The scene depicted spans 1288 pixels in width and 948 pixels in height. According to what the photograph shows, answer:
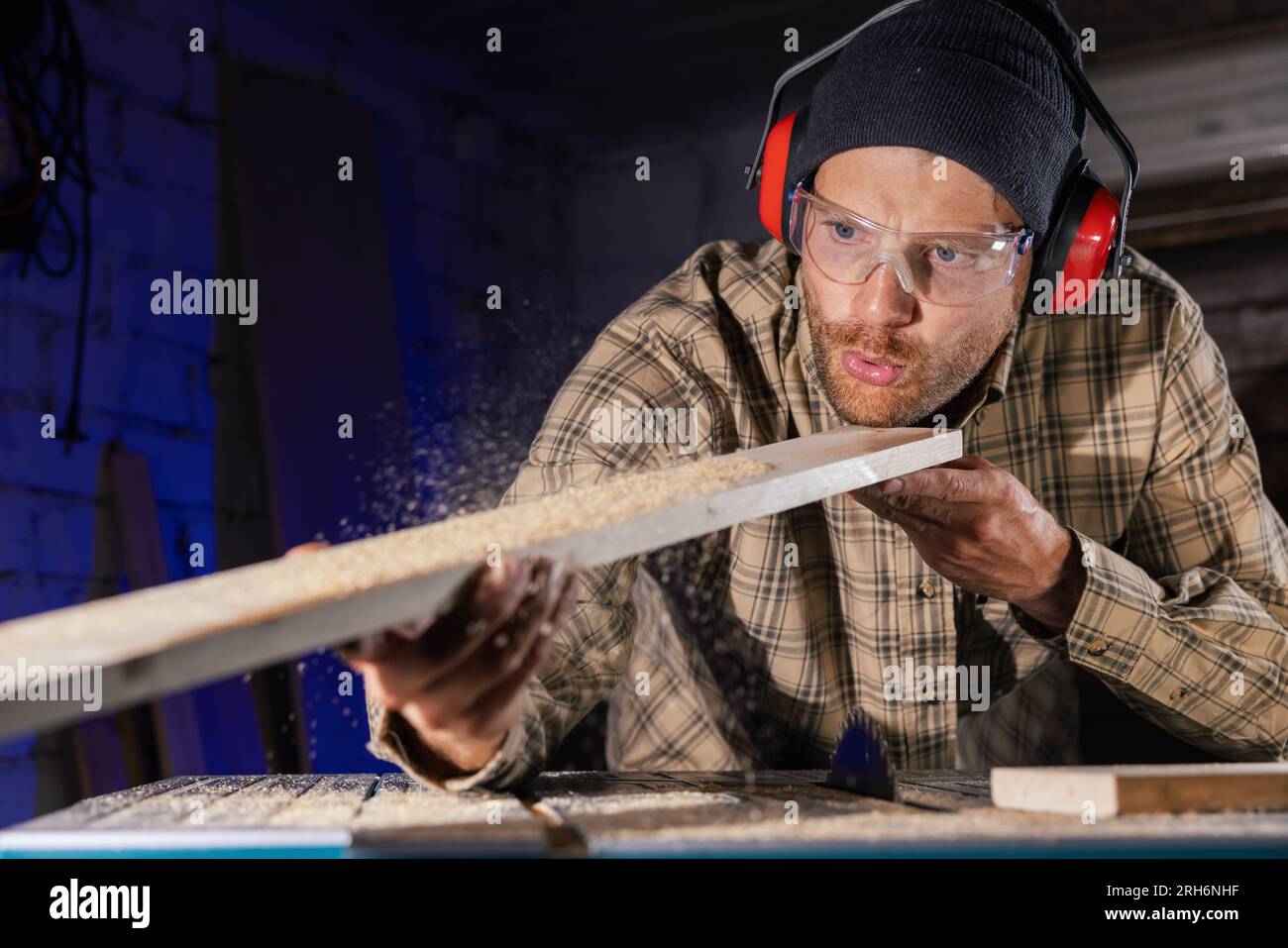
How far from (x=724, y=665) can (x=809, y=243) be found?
2.89 feet

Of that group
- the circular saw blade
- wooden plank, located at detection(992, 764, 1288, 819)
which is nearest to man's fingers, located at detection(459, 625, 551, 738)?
the circular saw blade

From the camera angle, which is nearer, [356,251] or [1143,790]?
[1143,790]

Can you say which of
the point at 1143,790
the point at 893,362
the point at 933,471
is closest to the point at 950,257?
the point at 893,362

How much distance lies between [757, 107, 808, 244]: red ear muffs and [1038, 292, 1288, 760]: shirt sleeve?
0.78 m

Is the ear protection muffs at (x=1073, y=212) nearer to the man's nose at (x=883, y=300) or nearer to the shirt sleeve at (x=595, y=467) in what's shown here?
the man's nose at (x=883, y=300)

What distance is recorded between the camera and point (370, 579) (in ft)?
3.37

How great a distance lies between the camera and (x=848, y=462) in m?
1.45

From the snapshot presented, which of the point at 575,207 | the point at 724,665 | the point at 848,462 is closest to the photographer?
the point at 848,462

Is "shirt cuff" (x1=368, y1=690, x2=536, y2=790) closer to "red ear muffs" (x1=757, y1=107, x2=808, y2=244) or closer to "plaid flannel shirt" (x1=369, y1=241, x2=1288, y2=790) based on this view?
"plaid flannel shirt" (x1=369, y1=241, x2=1288, y2=790)

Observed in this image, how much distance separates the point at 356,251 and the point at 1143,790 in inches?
122

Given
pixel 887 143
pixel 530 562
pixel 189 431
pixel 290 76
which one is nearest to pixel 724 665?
pixel 887 143

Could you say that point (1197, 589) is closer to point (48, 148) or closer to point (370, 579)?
point (370, 579)

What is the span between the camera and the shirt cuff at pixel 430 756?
1396mm
